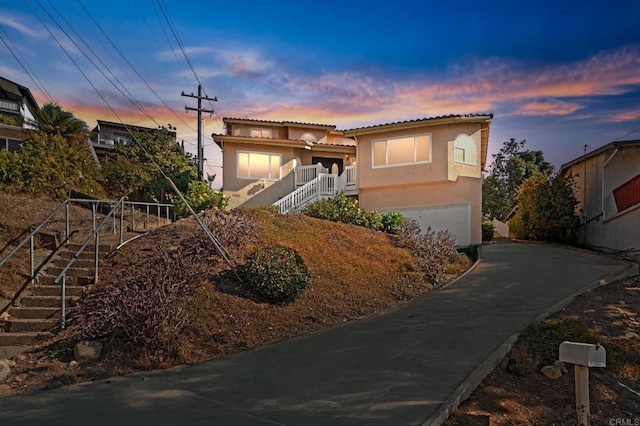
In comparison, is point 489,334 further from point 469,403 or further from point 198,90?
point 198,90

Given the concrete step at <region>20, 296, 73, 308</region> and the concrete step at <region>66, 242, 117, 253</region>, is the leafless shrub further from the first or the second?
the concrete step at <region>20, 296, 73, 308</region>

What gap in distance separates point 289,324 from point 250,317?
2.32 ft

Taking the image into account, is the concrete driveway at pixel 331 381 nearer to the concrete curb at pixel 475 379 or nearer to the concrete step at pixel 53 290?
the concrete curb at pixel 475 379

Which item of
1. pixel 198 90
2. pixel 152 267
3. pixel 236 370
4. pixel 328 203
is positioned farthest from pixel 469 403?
pixel 198 90

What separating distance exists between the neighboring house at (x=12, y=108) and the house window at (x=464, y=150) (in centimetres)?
2320

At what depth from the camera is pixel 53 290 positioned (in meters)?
8.44

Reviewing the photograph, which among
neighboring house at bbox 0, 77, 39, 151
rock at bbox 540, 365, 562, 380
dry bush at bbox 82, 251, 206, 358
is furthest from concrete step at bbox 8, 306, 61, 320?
neighboring house at bbox 0, 77, 39, 151

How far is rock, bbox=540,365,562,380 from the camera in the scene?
5.28 meters

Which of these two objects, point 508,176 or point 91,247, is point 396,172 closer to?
point 91,247

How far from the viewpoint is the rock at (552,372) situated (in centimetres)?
528

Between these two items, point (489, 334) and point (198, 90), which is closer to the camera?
point (489, 334)

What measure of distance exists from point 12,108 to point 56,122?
701 inches

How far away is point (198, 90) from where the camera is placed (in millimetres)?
28219

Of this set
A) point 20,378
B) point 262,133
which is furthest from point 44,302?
point 262,133
